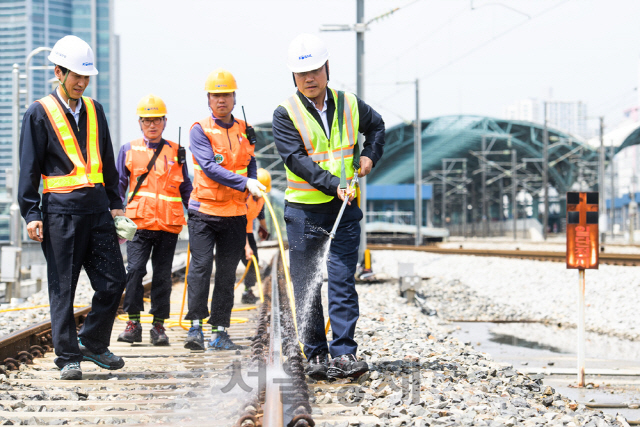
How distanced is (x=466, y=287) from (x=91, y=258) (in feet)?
38.9

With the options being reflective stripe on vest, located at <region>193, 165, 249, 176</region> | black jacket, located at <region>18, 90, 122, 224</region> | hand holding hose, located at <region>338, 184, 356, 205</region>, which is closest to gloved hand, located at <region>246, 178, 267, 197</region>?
reflective stripe on vest, located at <region>193, 165, 249, 176</region>

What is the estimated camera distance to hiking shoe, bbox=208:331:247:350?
5.95 m

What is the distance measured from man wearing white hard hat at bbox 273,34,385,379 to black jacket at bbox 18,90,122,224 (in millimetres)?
1265

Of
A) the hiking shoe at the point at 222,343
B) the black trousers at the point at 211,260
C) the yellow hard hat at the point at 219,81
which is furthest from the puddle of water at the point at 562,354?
the yellow hard hat at the point at 219,81

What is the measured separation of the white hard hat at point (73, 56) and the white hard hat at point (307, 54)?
4.15ft

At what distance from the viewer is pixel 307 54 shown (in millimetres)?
4656

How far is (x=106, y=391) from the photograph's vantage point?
14.5 ft

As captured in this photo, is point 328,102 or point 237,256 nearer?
point 328,102

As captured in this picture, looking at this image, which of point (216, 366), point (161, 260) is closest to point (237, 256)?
point (161, 260)

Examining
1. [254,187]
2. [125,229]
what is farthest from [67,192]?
[254,187]

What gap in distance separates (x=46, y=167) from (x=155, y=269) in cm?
194

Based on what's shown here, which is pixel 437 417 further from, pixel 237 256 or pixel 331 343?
pixel 237 256

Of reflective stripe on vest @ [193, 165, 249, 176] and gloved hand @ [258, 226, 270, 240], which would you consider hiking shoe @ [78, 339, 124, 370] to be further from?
gloved hand @ [258, 226, 270, 240]

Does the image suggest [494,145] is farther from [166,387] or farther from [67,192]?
[166,387]
